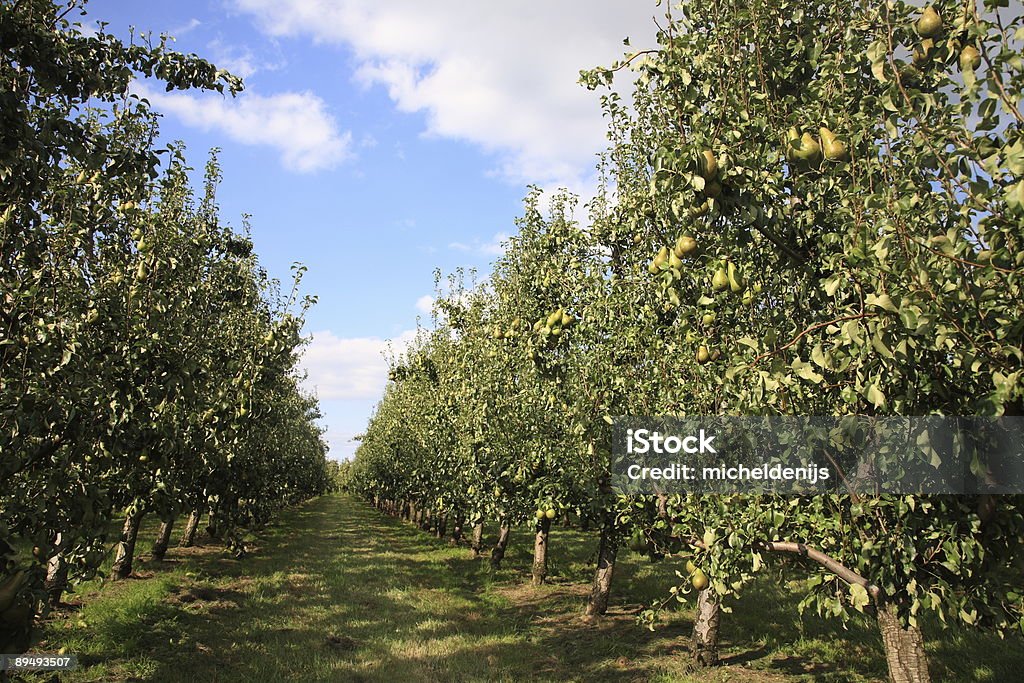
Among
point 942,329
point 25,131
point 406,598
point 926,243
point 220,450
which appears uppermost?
point 25,131

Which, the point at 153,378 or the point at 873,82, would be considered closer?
the point at 873,82

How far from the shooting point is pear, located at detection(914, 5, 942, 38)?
4086 mm

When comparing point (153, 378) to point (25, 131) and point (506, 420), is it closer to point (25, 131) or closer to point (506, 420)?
point (25, 131)

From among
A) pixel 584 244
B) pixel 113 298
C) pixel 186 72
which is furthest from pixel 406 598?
pixel 186 72

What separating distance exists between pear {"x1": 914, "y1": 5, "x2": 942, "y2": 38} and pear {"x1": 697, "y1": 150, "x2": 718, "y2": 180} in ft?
5.12

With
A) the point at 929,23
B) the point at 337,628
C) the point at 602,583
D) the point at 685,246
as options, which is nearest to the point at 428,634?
the point at 337,628

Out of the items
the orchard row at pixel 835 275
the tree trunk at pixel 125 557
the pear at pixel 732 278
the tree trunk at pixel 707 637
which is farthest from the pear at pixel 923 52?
the tree trunk at pixel 125 557

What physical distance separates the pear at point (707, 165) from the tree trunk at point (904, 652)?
509cm

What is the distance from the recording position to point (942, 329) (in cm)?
377

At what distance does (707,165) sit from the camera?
4.18m

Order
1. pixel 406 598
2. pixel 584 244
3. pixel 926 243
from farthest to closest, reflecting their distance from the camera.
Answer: pixel 406 598, pixel 584 244, pixel 926 243

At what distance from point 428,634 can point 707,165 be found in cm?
1306

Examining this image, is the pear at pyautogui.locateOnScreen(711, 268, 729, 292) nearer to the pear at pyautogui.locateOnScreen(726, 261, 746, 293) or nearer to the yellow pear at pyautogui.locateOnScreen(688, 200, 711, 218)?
the pear at pyautogui.locateOnScreen(726, 261, 746, 293)

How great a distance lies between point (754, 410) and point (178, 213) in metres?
13.1
